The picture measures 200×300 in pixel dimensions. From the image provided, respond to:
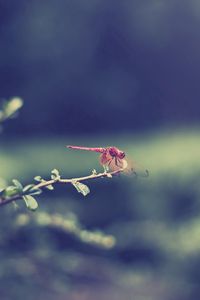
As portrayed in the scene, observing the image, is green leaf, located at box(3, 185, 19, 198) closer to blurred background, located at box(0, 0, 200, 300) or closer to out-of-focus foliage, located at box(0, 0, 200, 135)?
blurred background, located at box(0, 0, 200, 300)

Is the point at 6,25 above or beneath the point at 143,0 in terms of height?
beneath

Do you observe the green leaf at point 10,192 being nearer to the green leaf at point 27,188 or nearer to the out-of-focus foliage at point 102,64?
the green leaf at point 27,188

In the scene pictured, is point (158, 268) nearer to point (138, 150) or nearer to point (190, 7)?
point (138, 150)

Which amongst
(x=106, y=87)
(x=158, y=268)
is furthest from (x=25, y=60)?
(x=158, y=268)

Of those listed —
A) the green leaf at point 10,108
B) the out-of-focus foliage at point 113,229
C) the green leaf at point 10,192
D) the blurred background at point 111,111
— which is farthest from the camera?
the blurred background at point 111,111

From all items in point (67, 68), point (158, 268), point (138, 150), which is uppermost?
point (67, 68)

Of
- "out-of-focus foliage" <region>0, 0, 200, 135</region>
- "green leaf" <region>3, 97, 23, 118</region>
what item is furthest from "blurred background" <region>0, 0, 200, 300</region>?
"green leaf" <region>3, 97, 23, 118</region>

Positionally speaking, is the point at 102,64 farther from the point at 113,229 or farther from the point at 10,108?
the point at 10,108

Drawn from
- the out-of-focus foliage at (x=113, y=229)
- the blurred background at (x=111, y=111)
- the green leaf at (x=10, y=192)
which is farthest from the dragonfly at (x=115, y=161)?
the blurred background at (x=111, y=111)
